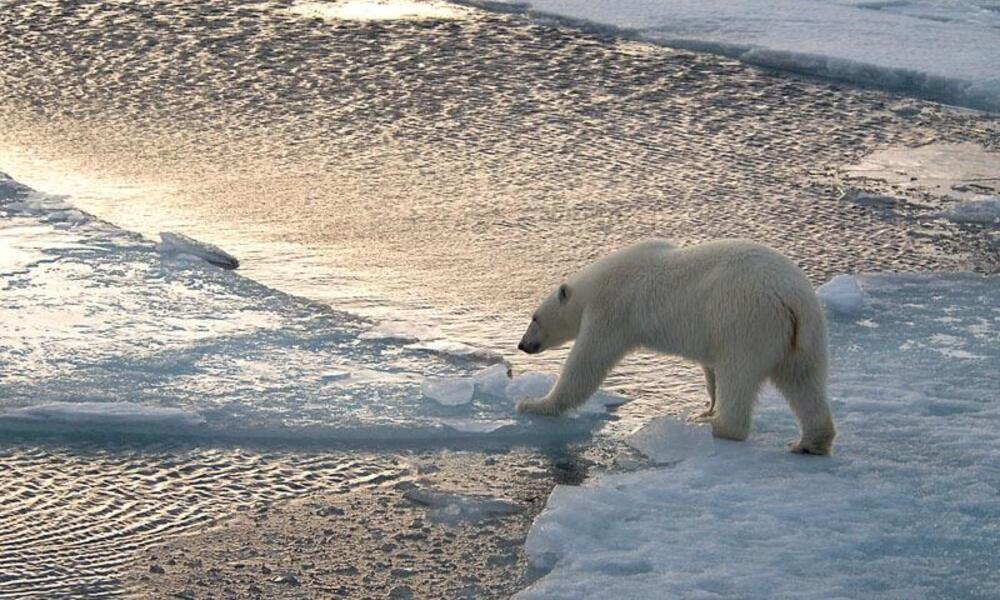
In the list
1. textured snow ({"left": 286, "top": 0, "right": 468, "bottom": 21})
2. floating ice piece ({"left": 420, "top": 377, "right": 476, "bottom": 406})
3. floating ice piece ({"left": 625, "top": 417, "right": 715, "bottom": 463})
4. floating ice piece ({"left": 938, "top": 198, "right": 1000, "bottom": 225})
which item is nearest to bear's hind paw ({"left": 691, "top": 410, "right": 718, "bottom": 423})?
floating ice piece ({"left": 625, "top": 417, "right": 715, "bottom": 463})

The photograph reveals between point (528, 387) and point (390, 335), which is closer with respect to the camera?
point (528, 387)

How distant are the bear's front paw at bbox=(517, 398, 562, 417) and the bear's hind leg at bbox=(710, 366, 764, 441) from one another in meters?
0.57

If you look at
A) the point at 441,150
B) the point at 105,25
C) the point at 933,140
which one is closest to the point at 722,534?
the point at 441,150

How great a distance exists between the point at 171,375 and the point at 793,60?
6.62 meters

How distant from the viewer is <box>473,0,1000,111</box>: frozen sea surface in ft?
34.8

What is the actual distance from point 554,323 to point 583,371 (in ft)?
1.26

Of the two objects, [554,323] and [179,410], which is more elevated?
[554,323]

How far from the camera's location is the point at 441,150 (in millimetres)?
8977

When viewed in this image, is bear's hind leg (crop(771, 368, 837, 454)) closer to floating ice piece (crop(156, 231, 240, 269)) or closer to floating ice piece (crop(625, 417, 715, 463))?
floating ice piece (crop(625, 417, 715, 463))

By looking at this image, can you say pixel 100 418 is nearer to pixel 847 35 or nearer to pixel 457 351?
pixel 457 351

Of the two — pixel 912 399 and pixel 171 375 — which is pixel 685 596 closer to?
pixel 912 399

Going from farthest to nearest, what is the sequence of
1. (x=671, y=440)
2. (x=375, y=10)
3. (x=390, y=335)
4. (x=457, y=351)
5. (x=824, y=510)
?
(x=375, y=10) < (x=390, y=335) < (x=457, y=351) < (x=671, y=440) < (x=824, y=510)

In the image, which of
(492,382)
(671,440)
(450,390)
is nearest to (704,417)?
(671,440)

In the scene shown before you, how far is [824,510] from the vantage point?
4.66m
